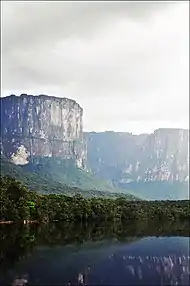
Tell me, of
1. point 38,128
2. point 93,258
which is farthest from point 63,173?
point 93,258

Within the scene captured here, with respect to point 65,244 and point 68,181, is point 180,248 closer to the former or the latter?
point 65,244

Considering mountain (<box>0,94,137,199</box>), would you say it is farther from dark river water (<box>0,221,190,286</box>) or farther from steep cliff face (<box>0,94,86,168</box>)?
dark river water (<box>0,221,190,286</box>)

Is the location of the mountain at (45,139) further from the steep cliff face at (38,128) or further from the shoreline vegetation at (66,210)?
the shoreline vegetation at (66,210)

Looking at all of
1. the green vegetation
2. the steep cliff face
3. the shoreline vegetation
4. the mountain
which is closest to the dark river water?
the shoreline vegetation

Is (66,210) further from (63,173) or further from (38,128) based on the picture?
(38,128)

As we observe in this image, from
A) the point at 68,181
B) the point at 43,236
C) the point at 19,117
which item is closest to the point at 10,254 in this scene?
the point at 43,236

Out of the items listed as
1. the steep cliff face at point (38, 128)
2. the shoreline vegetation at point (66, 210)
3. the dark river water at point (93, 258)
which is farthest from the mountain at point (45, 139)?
the dark river water at point (93, 258)
